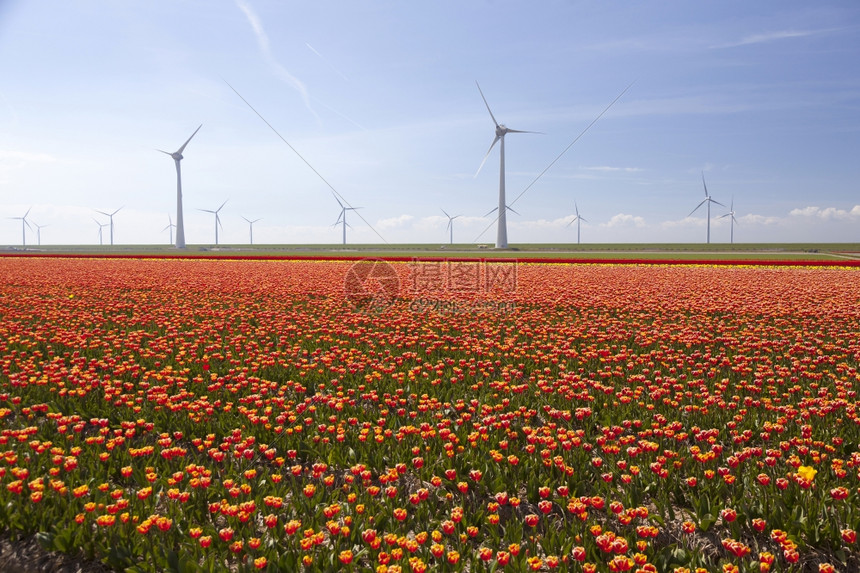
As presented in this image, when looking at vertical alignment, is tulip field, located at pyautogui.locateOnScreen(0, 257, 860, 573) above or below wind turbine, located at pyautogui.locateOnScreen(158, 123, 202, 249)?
below

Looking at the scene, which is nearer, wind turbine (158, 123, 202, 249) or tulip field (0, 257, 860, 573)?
tulip field (0, 257, 860, 573)

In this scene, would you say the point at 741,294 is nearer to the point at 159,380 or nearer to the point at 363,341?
the point at 363,341

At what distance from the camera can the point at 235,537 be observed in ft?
13.9

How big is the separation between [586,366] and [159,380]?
284 inches

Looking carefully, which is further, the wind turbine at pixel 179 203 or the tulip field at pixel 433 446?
the wind turbine at pixel 179 203

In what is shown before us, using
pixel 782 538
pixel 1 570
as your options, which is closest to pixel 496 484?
pixel 782 538

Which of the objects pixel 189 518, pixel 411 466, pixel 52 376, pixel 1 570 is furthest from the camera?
pixel 52 376

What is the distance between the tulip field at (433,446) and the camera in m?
4.08

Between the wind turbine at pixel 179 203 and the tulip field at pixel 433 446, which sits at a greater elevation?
the wind turbine at pixel 179 203

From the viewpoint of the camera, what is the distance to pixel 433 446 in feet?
18.8

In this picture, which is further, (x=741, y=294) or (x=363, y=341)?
(x=741, y=294)

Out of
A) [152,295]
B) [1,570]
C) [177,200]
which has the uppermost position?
[177,200]

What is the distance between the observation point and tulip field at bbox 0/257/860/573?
4.08 metres

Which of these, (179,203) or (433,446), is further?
(179,203)
